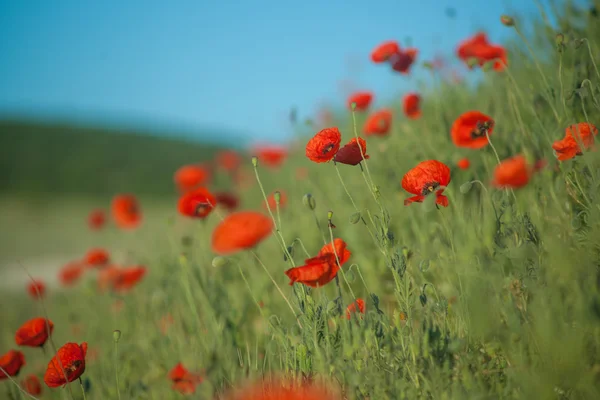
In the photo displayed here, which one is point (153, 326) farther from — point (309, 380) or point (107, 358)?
point (309, 380)

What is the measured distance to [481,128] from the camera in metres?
1.79

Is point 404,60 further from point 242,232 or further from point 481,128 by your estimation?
point 242,232

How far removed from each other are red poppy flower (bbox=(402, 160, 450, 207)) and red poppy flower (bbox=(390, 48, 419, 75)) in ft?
3.23

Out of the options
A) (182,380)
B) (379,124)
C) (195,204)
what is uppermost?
(379,124)

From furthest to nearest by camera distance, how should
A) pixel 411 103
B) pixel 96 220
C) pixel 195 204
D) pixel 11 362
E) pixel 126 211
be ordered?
pixel 96 220 → pixel 126 211 → pixel 411 103 → pixel 195 204 → pixel 11 362

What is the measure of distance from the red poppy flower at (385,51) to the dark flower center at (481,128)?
68 cm

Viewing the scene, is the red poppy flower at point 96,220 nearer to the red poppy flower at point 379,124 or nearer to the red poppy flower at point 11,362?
the red poppy flower at point 11,362

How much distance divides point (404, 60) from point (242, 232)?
153cm

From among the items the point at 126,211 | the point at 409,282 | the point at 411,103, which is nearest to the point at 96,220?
the point at 126,211

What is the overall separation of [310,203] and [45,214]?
1240 centimetres

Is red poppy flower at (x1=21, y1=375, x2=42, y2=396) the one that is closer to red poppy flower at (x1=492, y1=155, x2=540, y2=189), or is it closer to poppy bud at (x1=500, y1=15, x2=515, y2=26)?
red poppy flower at (x1=492, y1=155, x2=540, y2=189)

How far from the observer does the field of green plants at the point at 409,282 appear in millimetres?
1113

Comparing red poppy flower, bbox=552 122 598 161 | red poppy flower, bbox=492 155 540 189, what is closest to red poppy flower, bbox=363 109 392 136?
red poppy flower, bbox=552 122 598 161

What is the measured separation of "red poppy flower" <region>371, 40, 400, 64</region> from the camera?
7.32 feet
